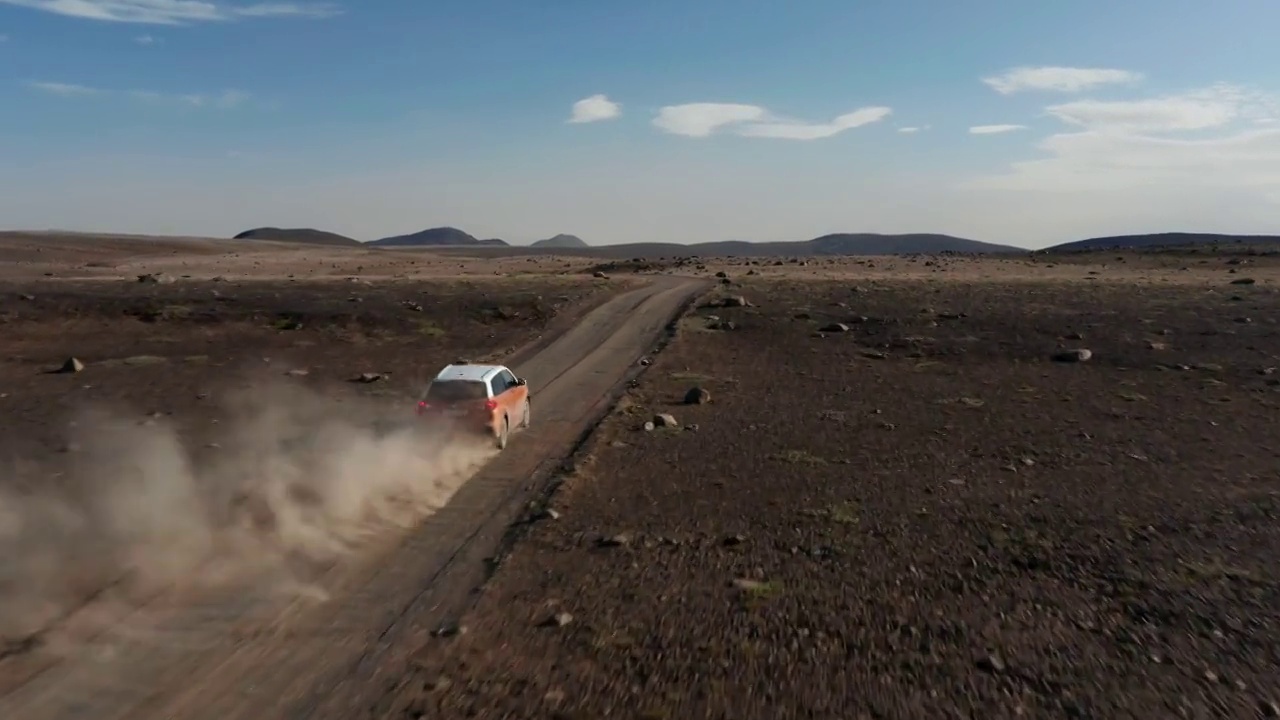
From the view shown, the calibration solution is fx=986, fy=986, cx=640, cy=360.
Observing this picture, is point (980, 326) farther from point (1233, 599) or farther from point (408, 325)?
point (1233, 599)

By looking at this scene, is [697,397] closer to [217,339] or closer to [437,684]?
[437,684]

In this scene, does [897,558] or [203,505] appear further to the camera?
[203,505]

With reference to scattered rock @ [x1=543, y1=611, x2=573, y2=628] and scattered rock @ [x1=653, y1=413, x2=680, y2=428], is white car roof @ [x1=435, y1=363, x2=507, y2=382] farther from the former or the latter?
scattered rock @ [x1=543, y1=611, x2=573, y2=628]

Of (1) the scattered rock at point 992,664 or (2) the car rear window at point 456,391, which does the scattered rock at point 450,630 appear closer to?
(1) the scattered rock at point 992,664

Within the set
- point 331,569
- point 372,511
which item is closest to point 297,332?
point 372,511

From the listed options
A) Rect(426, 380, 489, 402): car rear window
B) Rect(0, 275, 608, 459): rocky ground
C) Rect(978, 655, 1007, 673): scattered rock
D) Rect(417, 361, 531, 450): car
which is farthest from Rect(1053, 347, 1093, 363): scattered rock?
Rect(978, 655, 1007, 673): scattered rock

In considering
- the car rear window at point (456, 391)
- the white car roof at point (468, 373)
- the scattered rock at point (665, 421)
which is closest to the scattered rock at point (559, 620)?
the car rear window at point (456, 391)

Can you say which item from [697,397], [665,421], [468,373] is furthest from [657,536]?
[697,397]
